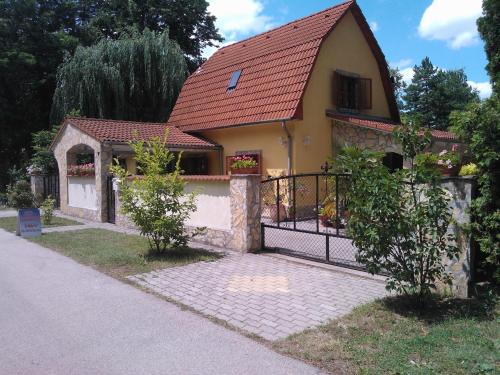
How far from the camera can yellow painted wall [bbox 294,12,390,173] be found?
14.1 meters

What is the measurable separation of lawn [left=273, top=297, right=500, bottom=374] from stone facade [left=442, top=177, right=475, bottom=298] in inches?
9.7

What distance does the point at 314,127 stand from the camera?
14.4 meters

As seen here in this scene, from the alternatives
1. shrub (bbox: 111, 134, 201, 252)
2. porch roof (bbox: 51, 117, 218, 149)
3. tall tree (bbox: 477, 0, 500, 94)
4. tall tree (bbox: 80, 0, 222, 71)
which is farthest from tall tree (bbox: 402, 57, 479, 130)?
shrub (bbox: 111, 134, 201, 252)

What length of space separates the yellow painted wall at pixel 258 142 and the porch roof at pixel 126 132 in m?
0.53

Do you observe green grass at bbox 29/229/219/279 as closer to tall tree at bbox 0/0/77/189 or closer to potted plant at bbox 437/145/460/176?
potted plant at bbox 437/145/460/176

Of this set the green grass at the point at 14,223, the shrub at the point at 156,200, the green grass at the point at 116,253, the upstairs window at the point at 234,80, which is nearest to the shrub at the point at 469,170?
the green grass at the point at 116,253

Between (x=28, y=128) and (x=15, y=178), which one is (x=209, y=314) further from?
(x=28, y=128)

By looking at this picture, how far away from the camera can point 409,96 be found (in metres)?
42.6

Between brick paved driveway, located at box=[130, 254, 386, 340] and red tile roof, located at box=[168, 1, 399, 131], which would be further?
red tile roof, located at box=[168, 1, 399, 131]

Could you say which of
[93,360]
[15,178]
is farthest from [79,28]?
[93,360]

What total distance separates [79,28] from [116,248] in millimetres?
27016

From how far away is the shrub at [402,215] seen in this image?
16.1 ft

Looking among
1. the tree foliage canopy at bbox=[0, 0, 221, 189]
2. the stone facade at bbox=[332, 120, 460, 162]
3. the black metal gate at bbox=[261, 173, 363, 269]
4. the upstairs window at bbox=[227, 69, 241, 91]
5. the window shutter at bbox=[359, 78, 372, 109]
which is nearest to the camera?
the black metal gate at bbox=[261, 173, 363, 269]

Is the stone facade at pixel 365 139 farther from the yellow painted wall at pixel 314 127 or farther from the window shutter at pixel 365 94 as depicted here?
the window shutter at pixel 365 94
